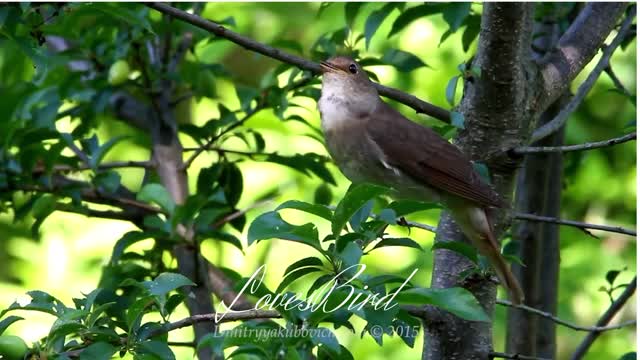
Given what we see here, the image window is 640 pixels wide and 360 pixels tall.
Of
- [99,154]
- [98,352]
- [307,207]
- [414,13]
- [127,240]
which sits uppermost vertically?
[414,13]

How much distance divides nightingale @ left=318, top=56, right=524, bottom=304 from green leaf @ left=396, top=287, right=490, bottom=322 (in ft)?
3.06

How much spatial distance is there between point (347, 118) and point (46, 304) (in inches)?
59.6

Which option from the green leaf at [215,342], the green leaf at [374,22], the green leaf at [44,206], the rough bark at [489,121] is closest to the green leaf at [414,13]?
the green leaf at [374,22]

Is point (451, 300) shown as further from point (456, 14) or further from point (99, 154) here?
point (99, 154)

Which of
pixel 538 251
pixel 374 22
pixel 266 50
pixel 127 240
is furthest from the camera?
pixel 538 251

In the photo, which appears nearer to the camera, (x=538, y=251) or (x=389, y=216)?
(x=389, y=216)

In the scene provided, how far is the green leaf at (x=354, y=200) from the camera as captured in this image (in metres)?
2.51

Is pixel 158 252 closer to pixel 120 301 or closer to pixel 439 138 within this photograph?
pixel 120 301

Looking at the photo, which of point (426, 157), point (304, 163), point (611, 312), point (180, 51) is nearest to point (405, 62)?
point (304, 163)

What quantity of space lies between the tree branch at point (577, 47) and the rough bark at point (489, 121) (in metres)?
0.19

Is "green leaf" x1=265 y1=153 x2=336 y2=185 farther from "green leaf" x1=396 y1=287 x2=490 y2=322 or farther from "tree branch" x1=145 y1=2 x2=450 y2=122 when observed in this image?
"green leaf" x1=396 y1=287 x2=490 y2=322

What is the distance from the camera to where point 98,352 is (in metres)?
2.44

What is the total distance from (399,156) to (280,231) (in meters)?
1.21

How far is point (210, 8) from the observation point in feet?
20.1
